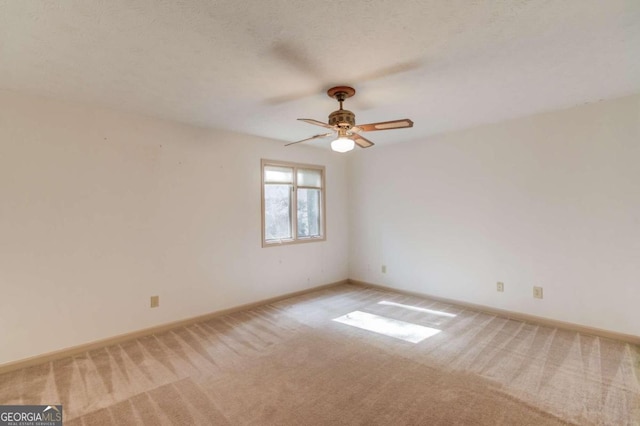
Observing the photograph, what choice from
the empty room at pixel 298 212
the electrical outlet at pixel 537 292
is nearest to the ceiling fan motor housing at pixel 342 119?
the empty room at pixel 298 212

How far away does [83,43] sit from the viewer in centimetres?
191

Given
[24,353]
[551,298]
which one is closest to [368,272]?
[551,298]

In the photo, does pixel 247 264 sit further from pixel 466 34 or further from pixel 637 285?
pixel 637 285

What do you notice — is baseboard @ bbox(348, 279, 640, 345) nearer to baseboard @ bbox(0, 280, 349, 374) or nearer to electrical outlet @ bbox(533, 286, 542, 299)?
electrical outlet @ bbox(533, 286, 542, 299)

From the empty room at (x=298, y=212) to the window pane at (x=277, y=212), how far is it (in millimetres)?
31

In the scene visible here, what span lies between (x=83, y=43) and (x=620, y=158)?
15.2 feet

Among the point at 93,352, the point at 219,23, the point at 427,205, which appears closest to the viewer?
the point at 219,23

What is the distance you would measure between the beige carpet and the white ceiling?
241cm

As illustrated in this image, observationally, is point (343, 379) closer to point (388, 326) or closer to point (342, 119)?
point (388, 326)

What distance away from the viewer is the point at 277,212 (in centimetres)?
465

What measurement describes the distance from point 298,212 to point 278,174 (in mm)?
697

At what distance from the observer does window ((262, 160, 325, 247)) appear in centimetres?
452

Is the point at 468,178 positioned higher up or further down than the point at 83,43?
further down

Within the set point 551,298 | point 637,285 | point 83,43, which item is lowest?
point 551,298
